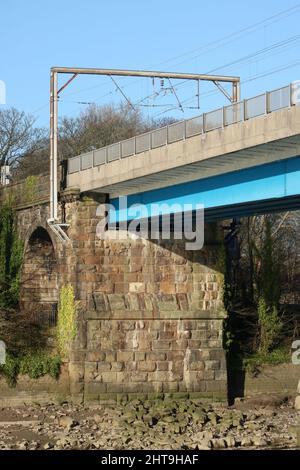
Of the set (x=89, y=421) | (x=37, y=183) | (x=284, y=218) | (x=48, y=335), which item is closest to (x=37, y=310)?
(x=48, y=335)

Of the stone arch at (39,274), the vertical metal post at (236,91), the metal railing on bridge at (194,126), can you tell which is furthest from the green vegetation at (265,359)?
the vertical metal post at (236,91)

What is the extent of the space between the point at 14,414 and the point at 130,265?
7.18m

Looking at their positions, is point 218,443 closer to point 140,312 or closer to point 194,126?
point 140,312

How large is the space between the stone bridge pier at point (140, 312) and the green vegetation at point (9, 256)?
15.9 ft

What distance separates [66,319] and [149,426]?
6.15 m

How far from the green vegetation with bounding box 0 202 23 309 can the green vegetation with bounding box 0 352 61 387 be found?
16.0ft

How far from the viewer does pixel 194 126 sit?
30766 mm

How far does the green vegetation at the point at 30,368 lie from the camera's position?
36.9 meters

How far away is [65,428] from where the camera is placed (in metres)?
32.6

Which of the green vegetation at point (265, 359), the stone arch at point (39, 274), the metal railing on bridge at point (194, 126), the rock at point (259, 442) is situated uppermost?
the metal railing on bridge at point (194, 126)

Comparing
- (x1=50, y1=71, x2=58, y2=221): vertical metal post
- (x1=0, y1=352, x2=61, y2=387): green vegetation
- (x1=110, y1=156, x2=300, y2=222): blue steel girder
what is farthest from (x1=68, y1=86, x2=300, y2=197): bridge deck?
(x1=0, y1=352, x2=61, y2=387): green vegetation

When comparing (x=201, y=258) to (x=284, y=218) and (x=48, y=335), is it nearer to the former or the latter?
(x=48, y=335)

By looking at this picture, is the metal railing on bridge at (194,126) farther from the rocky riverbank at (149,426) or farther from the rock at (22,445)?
the rock at (22,445)

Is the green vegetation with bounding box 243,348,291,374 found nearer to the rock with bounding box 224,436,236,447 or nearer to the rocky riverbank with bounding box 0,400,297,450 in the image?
the rocky riverbank with bounding box 0,400,297,450
